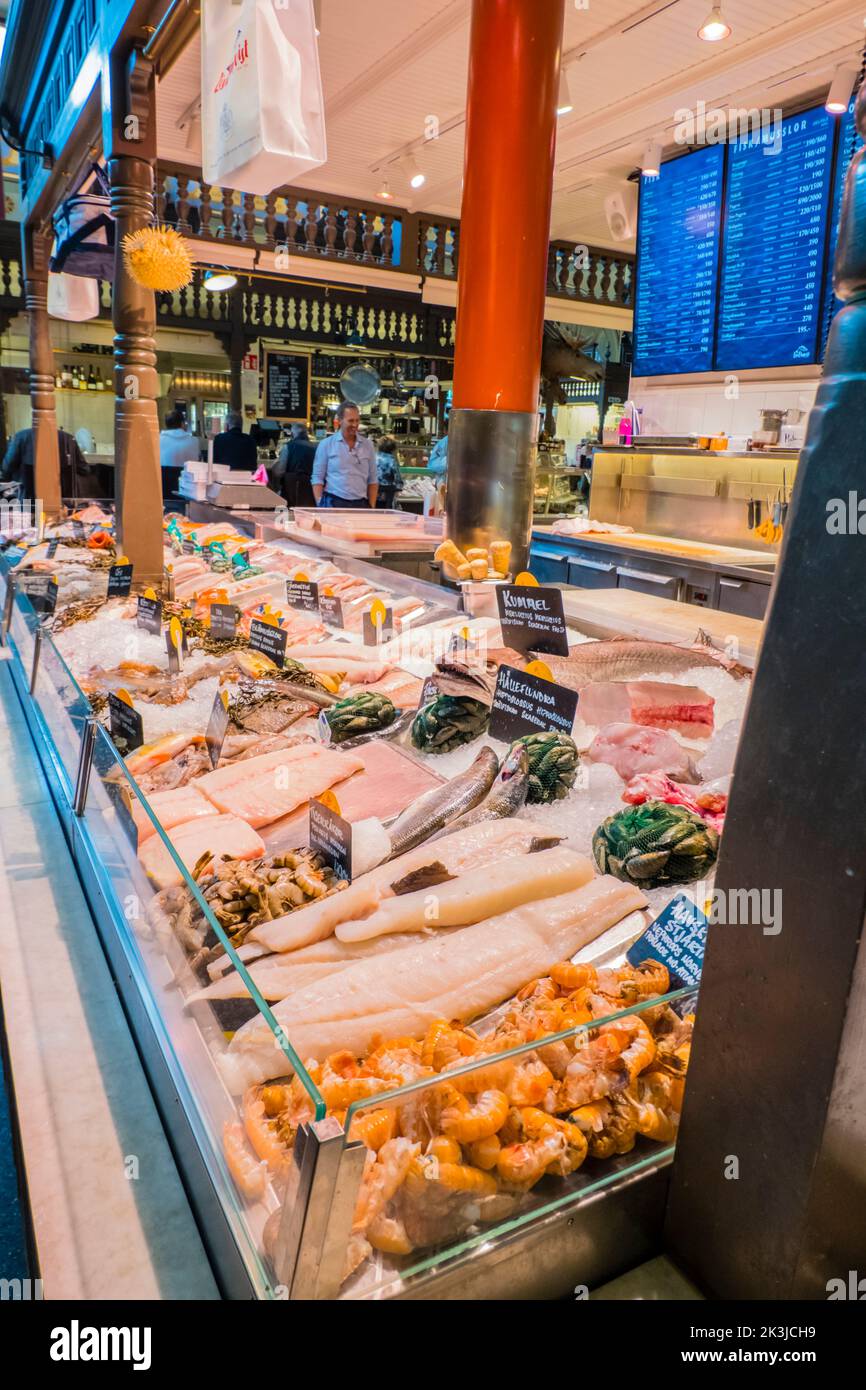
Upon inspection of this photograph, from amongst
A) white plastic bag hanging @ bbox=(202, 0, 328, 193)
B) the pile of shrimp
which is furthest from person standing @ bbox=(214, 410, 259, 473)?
the pile of shrimp

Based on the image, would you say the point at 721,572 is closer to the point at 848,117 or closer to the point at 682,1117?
the point at 848,117

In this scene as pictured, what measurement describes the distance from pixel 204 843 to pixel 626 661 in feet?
4.97

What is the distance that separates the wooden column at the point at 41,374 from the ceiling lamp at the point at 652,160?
4807 millimetres

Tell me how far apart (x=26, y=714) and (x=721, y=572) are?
4418mm

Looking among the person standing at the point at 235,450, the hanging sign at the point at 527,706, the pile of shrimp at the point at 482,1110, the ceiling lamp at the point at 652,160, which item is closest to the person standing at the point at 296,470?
the person standing at the point at 235,450

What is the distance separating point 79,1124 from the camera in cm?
135

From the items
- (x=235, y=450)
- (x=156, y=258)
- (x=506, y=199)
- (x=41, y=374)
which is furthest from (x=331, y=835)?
(x=235, y=450)

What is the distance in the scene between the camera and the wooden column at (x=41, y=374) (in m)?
7.07

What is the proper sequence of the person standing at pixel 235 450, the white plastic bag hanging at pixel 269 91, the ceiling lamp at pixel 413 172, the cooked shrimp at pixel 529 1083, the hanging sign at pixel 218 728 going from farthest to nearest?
1. the person standing at pixel 235 450
2. the ceiling lamp at pixel 413 172
3. the white plastic bag hanging at pixel 269 91
4. the hanging sign at pixel 218 728
5. the cooked shrimp at pixel 529 1083

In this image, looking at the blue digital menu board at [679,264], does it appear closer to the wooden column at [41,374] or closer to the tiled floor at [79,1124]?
the wooden column at [41,374]

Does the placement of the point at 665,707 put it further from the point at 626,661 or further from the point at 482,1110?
the point at 482,1110

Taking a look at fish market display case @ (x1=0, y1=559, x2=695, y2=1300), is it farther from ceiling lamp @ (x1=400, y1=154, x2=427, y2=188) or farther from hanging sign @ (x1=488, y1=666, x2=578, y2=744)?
ceiling lamp @ (x1=400, y1=154, x2=427, y2=188)

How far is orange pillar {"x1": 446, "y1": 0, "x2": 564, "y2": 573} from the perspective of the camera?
12.4 ft

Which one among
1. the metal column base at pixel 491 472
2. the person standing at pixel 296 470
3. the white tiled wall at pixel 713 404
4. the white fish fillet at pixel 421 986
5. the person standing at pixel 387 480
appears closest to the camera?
the white fish fillet at pixel 421 986
